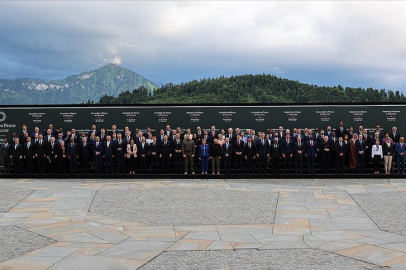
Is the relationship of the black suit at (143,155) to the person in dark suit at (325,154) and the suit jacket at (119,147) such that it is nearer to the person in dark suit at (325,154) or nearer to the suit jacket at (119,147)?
the suit jacket at (119,147)

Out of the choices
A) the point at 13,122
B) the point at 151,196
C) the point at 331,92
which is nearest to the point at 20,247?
the point at 151,196

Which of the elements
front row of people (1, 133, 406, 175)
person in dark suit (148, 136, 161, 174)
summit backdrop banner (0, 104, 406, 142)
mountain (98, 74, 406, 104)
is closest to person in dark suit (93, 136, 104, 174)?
front row of people (1, 133, 406, 175)

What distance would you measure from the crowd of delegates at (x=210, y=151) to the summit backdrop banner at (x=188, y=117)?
825 mm

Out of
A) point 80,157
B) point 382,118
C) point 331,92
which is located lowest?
point 80,157

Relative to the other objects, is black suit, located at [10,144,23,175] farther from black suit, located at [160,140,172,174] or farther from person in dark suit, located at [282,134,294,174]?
person in dark suit, located at [282,134,294,174]

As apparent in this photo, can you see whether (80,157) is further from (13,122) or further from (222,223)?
(222,223)

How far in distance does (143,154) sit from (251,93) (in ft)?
193

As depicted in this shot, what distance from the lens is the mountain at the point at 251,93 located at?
64.0 meters

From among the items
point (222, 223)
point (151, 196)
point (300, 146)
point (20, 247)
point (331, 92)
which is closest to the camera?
point (20, 247)

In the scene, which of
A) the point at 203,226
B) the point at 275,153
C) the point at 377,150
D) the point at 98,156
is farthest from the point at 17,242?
the point at 377,150

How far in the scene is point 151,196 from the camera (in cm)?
1450

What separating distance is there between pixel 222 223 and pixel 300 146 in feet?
30.0

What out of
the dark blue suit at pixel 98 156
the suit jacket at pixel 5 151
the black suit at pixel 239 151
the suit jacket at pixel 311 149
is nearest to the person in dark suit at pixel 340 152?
the suit jacket at pixel 311 149

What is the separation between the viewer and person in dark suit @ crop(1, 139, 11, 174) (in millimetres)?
19703
